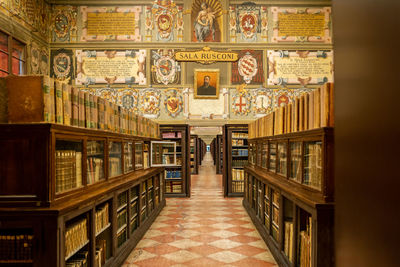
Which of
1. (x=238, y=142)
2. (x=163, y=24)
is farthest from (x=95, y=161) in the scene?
(x=163, y=24)

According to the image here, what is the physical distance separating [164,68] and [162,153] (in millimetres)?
3311

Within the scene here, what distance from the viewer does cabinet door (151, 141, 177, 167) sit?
7652 mm

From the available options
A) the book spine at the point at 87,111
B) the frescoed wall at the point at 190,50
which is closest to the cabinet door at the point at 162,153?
the frescoed wall at the point at 190,50

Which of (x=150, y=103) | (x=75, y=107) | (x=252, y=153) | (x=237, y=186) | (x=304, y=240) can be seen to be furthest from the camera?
(x=150, y=103)

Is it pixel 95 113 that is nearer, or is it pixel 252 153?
pixel 95 113

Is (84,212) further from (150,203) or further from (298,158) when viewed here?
(150,203)

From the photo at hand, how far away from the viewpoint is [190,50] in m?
10.7

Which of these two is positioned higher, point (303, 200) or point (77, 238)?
point (303, 200)

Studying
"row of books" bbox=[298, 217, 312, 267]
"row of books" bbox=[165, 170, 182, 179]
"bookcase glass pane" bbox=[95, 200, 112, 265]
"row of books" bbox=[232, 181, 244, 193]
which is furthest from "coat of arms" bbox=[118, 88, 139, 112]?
"row of books" bbox=[298, 217, 312, 267]

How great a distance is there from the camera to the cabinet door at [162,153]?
25.1 feet

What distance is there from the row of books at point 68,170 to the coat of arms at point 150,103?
7.39 meters

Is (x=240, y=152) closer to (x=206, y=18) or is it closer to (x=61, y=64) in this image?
(x=206, y=18)

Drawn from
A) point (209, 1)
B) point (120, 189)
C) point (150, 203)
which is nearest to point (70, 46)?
point (209, 1)

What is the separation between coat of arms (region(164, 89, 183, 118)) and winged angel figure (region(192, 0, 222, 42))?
2.11 meters
